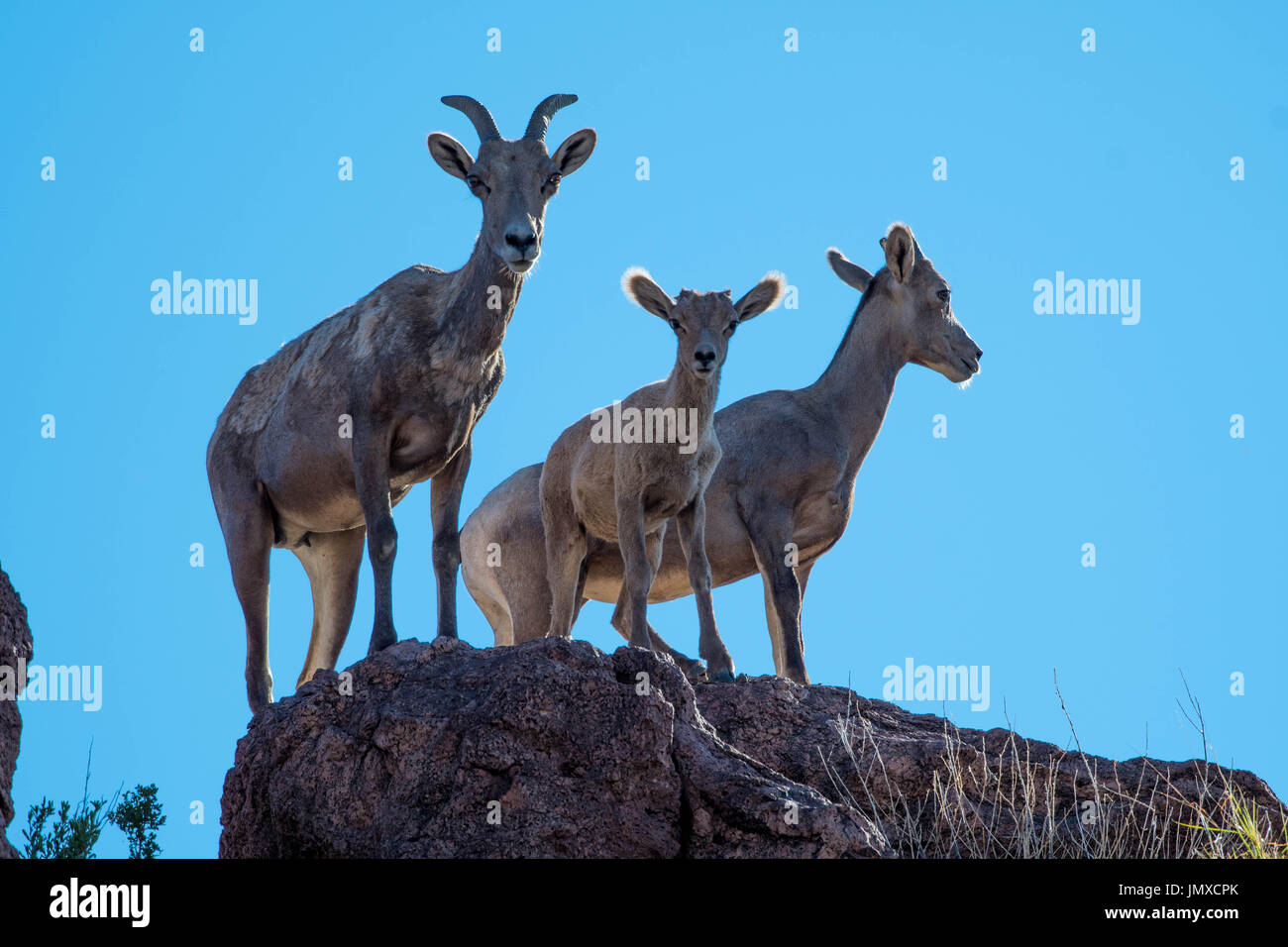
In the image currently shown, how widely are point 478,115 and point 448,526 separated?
2.53 metres

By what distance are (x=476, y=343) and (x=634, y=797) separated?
3650 millimetres

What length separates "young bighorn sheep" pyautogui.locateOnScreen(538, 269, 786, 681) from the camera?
10.6 metres

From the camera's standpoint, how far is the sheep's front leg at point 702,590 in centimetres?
1036

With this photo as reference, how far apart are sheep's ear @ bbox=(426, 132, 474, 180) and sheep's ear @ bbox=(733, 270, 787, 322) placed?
206 cm

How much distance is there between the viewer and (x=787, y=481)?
44.1ft

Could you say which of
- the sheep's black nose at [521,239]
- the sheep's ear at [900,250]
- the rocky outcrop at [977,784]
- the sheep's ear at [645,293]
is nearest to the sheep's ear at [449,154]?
the sheep's black nose at [521,239]

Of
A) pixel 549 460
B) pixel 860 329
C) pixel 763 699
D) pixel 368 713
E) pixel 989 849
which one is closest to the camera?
pixel 368 713

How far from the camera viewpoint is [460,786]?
709cm

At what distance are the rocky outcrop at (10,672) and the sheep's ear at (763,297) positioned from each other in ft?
16.0

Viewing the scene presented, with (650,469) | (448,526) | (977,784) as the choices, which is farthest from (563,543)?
(977,784)
